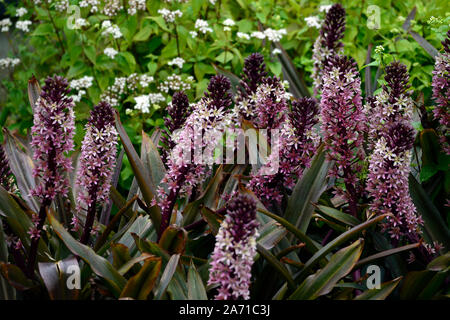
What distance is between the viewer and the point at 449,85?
Answer: 8.11ft

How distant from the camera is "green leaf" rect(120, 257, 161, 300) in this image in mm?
1960

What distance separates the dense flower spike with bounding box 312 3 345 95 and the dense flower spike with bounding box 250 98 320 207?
3.38 ft

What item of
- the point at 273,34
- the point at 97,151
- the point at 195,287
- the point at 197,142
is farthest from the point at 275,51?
the point at 195,287

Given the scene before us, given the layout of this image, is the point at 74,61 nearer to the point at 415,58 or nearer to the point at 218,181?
the point at 218,181

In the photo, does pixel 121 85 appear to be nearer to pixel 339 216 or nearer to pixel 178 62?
pixel 178 62

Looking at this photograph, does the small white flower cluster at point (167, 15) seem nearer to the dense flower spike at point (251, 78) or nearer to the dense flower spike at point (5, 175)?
the dense flower spike at point (251, 78)

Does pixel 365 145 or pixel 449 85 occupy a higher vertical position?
pixel 449 85

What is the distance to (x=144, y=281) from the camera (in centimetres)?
198

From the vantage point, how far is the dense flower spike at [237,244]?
172 cm

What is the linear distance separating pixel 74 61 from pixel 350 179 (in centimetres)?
267

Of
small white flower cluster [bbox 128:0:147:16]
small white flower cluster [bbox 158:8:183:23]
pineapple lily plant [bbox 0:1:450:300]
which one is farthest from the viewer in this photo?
small white flower cluster [bbox 128:0:147:16]

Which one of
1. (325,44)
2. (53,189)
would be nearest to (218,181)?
(53,189)

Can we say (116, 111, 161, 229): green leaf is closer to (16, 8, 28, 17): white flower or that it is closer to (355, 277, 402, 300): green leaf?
(355, 277, 402, 300): green leaf

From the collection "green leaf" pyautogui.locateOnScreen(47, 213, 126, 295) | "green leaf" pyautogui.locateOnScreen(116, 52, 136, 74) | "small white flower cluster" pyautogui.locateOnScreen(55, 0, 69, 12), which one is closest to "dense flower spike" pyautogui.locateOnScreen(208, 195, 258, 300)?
"green leaf" pyautogui.locateOnScreen(47, 213, 126, 295)
